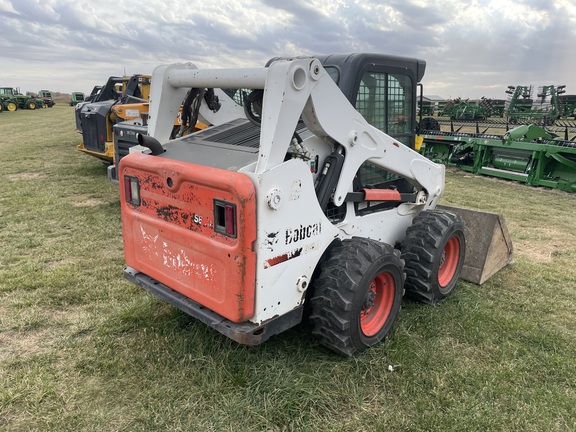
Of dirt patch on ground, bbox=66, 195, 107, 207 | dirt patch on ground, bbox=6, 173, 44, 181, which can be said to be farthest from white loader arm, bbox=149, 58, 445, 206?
dirt patch on ground, bbox=6, 173, 44, 181

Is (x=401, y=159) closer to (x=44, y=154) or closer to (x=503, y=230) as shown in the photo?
(x=503, y=230)

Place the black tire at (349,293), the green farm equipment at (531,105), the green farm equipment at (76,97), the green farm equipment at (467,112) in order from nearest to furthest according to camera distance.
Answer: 1. the black tire at (349,293)
2. the green farm equipment at (531,105)
3. the green farm equipment at (467,112)
4. the green farm equipment at (76,97)

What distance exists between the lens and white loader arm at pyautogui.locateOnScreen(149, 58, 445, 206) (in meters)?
2.51

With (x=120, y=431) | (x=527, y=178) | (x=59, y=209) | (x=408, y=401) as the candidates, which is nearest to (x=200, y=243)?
(x=120, y=431)

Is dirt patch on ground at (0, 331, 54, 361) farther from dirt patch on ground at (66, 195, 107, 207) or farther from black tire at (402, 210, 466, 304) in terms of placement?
dirt patch on ground at (66, 195, 107, 207)

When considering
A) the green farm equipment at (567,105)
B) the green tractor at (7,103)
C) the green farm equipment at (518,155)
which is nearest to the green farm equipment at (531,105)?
the green farm equipment at (567,105)

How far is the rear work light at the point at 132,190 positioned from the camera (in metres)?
3.16

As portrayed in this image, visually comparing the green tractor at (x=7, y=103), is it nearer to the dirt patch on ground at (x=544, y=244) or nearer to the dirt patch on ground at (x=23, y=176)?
the dirt patch on ground at (x=23, y=176)

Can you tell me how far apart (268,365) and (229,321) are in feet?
1.71

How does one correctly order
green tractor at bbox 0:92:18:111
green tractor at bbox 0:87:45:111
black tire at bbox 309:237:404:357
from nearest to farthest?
black tire at bbox 309:237:404:357
green tractor at bbox 0:92:18:111
green tractor at bbox 0:87:45:111

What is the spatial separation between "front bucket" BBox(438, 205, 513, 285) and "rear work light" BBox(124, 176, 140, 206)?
3.01 m

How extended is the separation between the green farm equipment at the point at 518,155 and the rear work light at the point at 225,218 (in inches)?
304

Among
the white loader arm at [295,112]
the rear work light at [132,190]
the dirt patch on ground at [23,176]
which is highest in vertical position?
the white loader arm at [295,112]

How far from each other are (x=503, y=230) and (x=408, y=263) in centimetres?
144
